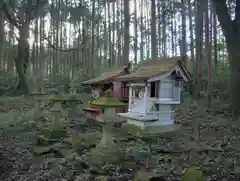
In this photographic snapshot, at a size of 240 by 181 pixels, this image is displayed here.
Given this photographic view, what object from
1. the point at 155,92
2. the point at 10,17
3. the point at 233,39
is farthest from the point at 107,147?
the point at 10,17

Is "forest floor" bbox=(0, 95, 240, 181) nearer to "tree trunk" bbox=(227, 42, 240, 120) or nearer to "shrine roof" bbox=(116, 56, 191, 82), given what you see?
"tree trunk" bbox=(227, 42, 240, 120)

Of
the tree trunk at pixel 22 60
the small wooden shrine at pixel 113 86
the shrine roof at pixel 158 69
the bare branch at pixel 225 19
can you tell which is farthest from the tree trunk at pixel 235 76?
the tree trunk at pixel 22 60

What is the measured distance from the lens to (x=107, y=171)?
5164mm

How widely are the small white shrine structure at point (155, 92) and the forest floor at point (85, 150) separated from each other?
89 centimetres

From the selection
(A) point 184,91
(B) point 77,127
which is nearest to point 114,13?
(A) point 184,91

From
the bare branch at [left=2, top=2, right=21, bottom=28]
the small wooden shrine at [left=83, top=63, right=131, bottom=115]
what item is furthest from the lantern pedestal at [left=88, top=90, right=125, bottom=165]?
the bare branch at [left=2, top=2, right=21, bottom=28]

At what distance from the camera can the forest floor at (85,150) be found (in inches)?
200

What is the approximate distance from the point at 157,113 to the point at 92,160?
4.22 metres

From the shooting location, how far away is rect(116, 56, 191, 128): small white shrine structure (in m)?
8.94

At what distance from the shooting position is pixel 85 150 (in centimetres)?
674

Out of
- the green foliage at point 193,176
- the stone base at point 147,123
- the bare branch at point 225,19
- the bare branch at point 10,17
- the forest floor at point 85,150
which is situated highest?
the bare branch at point 10,17

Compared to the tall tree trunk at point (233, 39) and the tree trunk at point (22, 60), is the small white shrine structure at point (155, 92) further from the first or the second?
the tree trunk at point (22, 60)

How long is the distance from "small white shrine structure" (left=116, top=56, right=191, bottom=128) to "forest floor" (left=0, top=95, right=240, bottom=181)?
34.9 inches

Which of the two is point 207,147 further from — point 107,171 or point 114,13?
point 114,13
